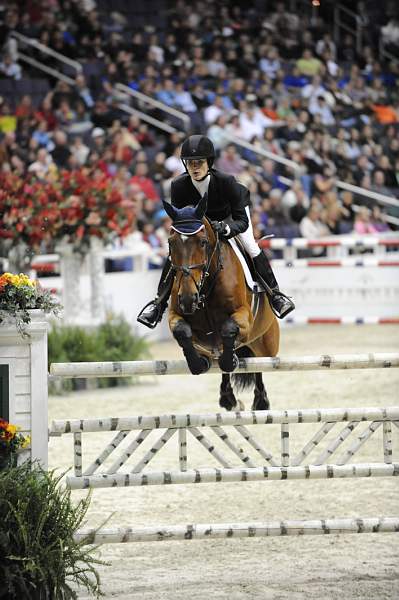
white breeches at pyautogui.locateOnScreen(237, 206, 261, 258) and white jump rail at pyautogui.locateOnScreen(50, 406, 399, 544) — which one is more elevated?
white breeches at pyautogui.locateOnScreen(237, 206, 261, 258)

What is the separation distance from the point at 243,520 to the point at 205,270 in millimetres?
1672

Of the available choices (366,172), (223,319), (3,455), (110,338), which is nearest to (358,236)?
(366,172)

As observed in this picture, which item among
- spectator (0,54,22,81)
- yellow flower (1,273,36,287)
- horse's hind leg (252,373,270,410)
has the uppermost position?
spectator (0,54,22,81)

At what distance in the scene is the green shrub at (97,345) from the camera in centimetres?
1108

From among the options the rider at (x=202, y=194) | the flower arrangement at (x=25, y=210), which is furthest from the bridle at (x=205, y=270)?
the flower arrangement at (x=25, y=210)

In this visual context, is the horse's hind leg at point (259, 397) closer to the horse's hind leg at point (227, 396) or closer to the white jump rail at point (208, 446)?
the horse's hind leg at point (227, 396)

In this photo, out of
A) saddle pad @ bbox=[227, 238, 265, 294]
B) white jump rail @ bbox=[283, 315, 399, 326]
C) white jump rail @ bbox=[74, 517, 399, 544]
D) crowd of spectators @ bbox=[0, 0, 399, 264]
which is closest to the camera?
white jump rail @ bbox=[74, 517, 399, 544]

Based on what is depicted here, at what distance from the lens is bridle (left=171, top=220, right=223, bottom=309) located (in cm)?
535

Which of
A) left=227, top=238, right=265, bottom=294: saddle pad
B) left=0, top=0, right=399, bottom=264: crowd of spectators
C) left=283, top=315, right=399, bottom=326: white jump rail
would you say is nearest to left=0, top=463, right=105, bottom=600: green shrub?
left=227, top=238, right=265, bottom=294: saddle pad

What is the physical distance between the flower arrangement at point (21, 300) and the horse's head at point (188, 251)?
684mm

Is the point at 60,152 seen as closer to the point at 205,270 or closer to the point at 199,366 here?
the point at 205,270

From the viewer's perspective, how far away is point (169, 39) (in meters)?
19.5

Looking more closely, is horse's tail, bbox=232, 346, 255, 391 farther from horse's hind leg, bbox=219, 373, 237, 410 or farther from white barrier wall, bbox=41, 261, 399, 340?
white barrier wall, bbox=41, 261, 399, 340

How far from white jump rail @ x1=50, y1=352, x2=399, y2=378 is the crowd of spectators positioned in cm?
959
